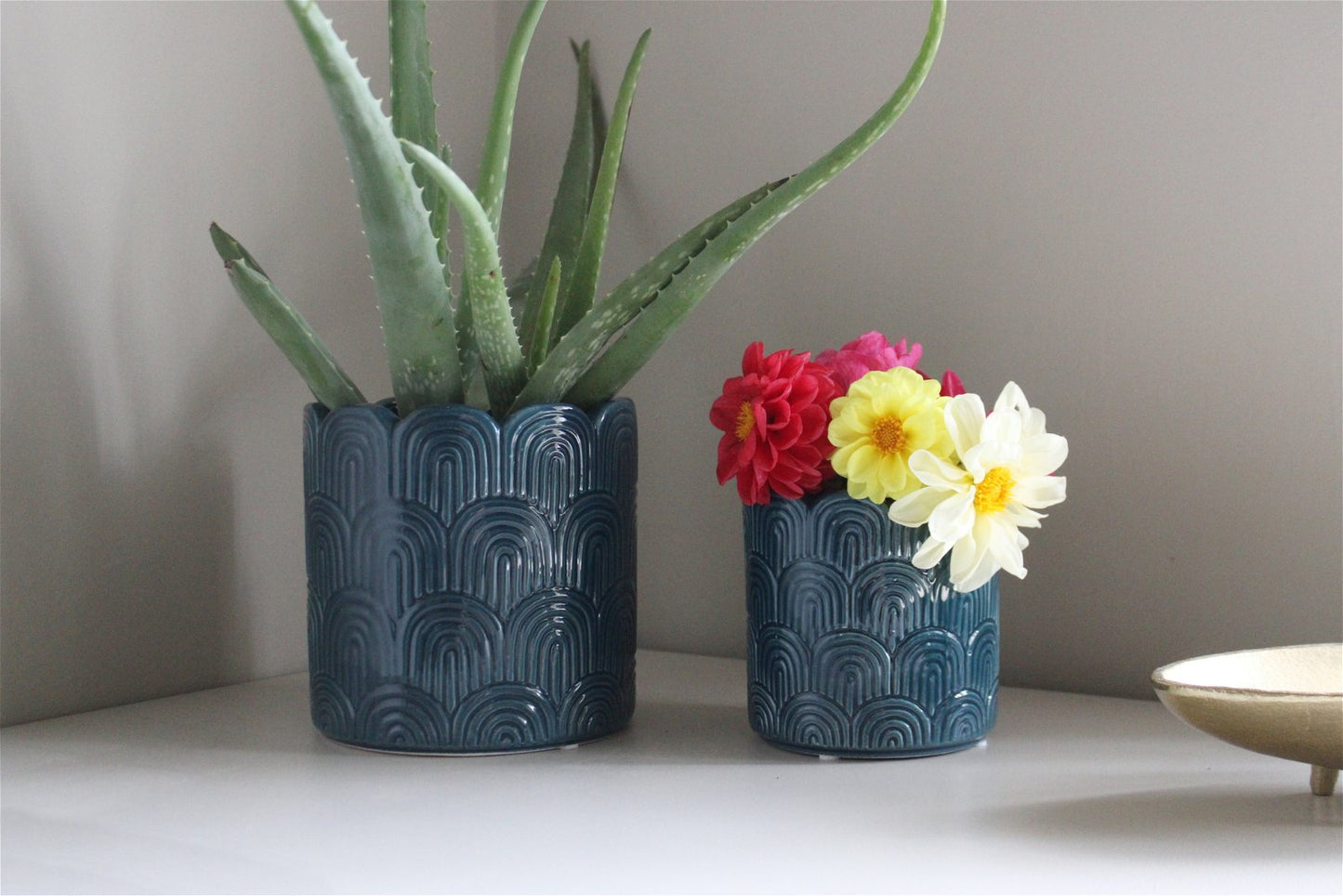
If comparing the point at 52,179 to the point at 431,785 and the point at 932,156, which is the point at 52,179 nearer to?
the point at 431,785

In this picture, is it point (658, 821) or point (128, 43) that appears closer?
point (658, 821)

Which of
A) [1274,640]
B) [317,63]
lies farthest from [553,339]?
[1274,640]

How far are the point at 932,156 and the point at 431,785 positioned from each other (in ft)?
1.41

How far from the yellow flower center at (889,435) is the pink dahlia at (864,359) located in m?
0.04

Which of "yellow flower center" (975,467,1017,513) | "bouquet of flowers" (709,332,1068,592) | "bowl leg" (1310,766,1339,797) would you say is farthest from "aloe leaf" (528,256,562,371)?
"bowl leg" (1310,766,1339,797)

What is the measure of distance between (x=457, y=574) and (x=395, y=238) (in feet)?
0.48

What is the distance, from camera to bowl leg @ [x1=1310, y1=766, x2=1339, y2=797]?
50 centimetres

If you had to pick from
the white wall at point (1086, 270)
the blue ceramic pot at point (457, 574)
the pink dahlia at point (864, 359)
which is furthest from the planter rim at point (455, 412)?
the white wall at point (1086, 270)

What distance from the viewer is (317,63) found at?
47cm

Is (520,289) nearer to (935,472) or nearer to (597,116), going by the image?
(597,116)

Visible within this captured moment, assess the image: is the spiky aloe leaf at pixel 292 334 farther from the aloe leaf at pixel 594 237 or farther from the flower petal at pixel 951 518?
the flower petal at pixel 951 518

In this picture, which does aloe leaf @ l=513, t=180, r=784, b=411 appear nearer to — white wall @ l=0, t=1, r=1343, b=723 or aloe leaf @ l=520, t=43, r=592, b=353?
aloe leaf @ l=520, t=43, r=592, b=353

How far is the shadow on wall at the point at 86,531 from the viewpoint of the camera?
0.64 meters

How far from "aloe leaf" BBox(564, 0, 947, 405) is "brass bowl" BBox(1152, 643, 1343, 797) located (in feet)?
0.78
